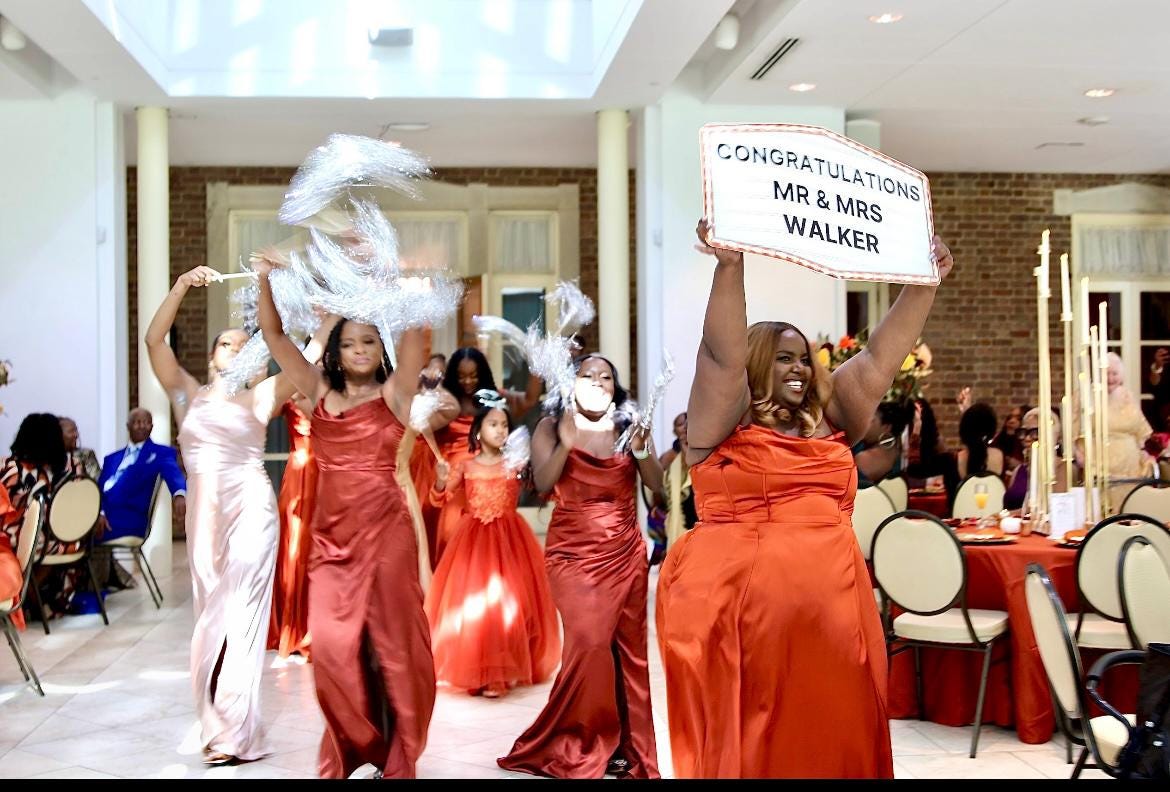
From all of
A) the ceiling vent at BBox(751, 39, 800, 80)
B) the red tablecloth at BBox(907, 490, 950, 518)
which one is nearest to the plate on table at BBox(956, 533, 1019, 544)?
the red tablecloth at BBox(907, 490, 950, 518)

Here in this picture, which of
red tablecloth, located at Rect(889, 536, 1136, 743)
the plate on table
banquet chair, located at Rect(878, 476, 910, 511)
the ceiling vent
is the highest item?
the ceiling vent

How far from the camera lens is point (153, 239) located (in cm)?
985

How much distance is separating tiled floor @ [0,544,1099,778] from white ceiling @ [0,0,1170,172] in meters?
3.79

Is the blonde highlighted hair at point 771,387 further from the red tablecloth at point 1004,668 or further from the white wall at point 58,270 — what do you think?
the white wall at point 58,270

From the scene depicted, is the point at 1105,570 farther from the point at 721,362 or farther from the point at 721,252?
the point at 721,252

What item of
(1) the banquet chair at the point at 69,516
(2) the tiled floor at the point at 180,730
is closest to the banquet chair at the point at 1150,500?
(2) the tiled floor at the point at 180,730

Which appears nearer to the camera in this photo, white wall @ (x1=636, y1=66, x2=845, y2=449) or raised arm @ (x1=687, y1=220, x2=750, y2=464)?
raised arm @ (x1=687, y1=220, x2=750, y2=464)

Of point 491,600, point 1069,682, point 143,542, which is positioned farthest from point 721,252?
point 143,542

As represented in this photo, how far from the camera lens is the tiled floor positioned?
16.1 feet

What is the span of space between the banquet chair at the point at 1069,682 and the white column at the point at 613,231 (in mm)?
6134

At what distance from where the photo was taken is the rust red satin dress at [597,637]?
15.2ft

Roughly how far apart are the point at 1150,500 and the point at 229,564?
4383mm

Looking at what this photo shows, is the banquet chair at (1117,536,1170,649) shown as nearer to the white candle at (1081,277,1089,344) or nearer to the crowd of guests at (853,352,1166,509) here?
the white candle at (1081,277,1089,344)

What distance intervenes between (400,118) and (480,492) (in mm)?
4876
